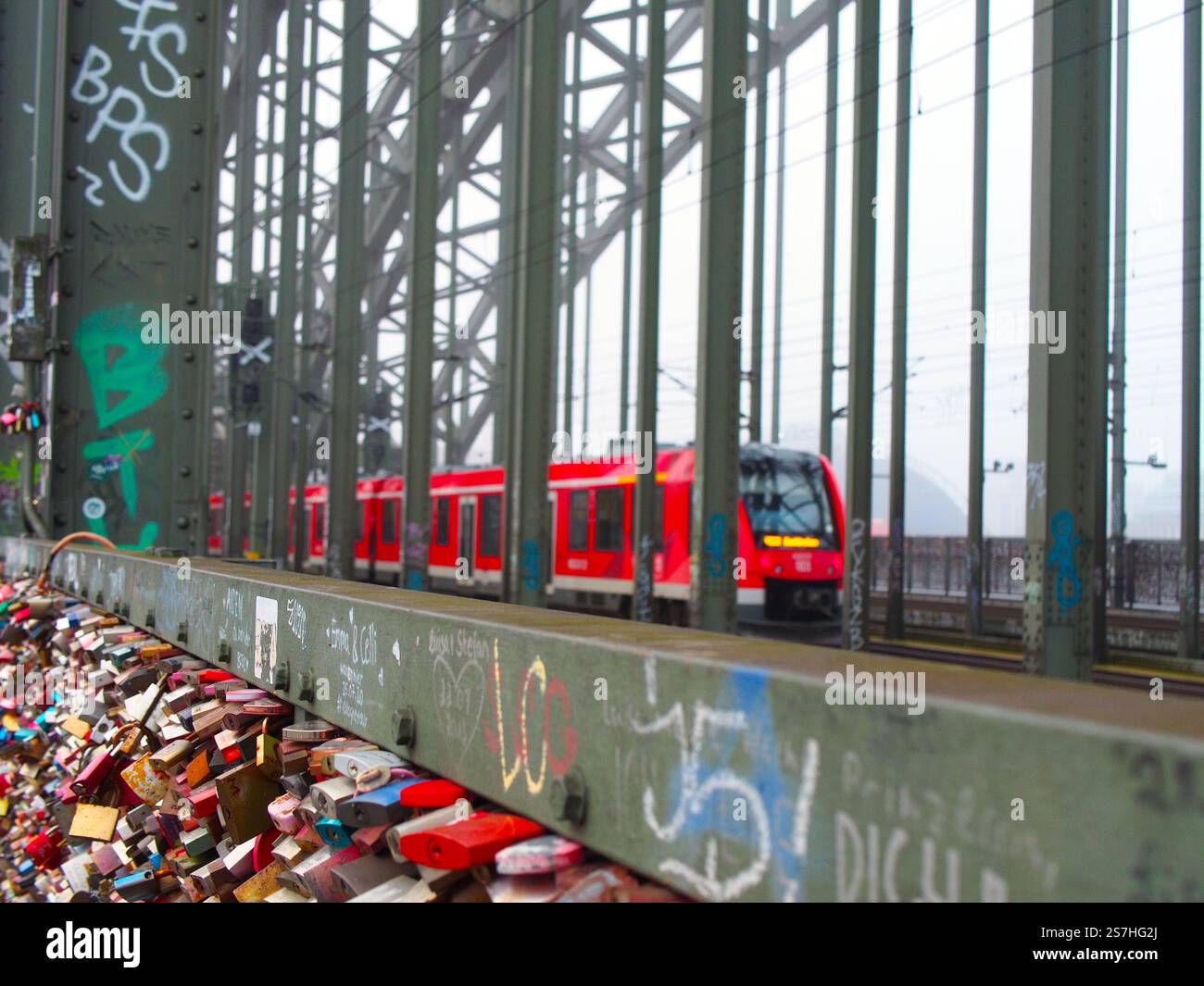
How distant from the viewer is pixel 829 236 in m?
24.6

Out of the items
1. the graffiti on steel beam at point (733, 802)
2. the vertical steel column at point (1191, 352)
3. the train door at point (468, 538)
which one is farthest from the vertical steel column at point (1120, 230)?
the graffiti on steel beam at point (733, 802)

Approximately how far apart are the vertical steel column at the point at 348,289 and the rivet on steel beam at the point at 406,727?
1894cm

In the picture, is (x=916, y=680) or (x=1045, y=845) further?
(x=916, y=680)

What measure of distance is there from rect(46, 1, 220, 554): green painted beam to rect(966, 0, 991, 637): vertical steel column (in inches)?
559

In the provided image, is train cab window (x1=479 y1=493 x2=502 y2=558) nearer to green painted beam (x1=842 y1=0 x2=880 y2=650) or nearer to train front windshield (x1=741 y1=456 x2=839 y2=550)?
train front windshield (x1=741 y1=456 x2=839 y2=550)

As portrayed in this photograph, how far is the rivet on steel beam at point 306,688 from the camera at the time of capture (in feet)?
13.3

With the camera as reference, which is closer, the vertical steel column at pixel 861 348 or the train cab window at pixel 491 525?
the vertical steel column at pixel 861 348

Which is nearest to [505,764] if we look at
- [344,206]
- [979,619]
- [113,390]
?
[113,390]

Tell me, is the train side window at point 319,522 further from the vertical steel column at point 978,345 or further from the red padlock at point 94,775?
the red padlock at point 94,775

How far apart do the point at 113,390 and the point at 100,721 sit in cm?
455

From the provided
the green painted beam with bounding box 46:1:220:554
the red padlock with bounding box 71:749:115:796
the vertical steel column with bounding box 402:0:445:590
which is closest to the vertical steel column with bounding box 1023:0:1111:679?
the green painted beam with bounding box 46:1:220:554

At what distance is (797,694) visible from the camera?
200 centimetres

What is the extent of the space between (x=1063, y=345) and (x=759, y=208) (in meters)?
15.4
